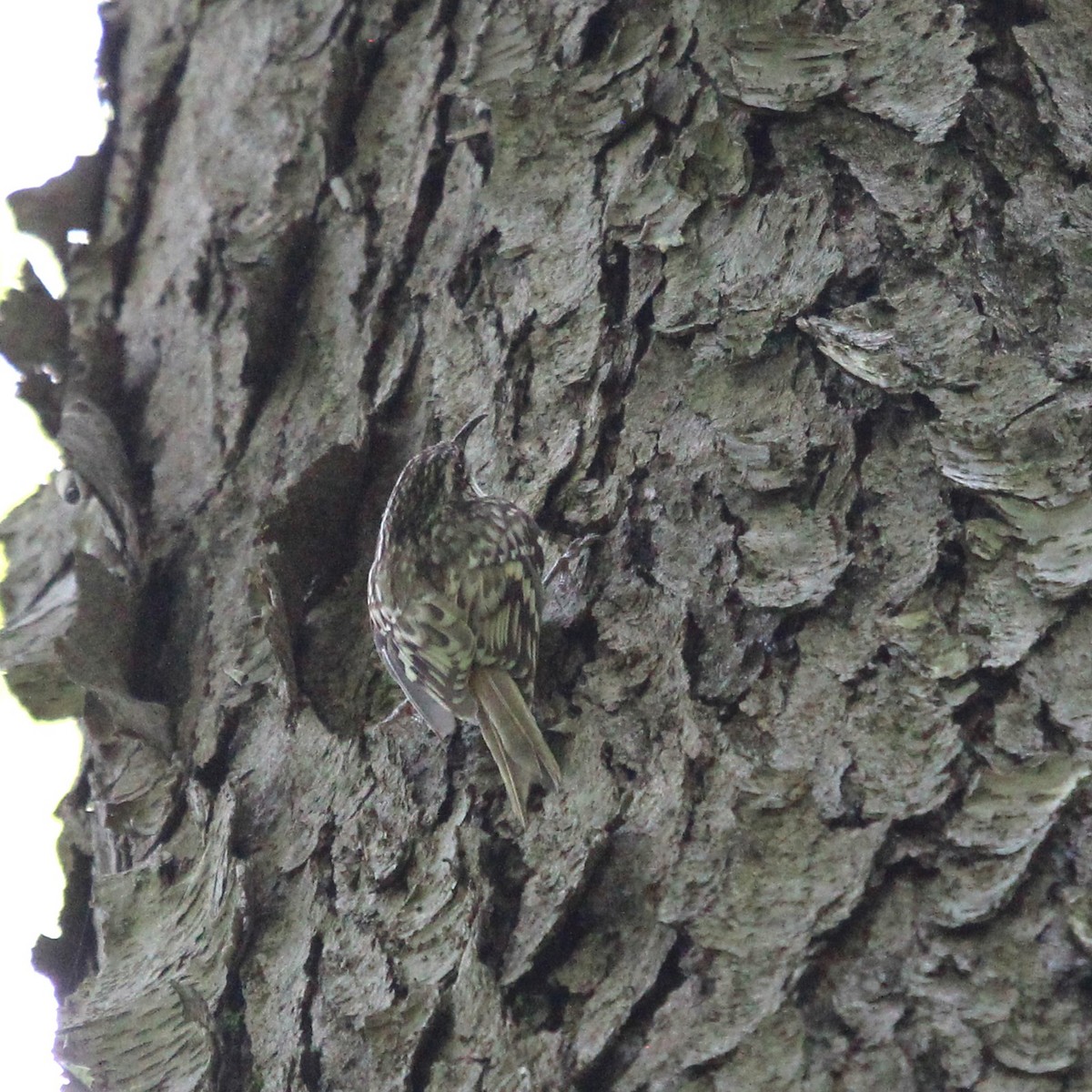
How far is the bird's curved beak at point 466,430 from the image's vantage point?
2168 mm

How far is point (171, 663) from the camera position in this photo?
2.26 metres

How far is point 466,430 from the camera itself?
7.18ft

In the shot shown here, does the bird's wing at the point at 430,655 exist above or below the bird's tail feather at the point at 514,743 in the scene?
above

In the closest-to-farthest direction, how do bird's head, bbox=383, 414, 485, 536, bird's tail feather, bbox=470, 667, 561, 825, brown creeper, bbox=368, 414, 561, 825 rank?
1. bird's tail feather, bbox=470, 667, 561, 825
2. brown creeper, bbox=368, 414, 561, 825
3. bird's head, bbox=383, 414, 485, 536

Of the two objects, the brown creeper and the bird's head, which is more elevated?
the bird's head

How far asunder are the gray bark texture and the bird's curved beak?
0.02 meters

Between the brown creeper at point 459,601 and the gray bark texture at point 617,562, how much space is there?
5cm


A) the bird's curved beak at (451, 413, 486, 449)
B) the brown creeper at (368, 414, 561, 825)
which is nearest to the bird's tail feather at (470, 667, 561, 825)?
the brown creeper at (368, 414, 561, 825)

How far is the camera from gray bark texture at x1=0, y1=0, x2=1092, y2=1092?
1415mm

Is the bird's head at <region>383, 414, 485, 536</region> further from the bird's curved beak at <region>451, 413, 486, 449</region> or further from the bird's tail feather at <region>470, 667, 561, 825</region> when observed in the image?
the bird's tail feather at <region>470, 667, 561, 825</region>

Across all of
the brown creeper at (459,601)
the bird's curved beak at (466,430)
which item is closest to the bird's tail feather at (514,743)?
the brown creeper at (459,601)

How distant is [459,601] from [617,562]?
68 cm

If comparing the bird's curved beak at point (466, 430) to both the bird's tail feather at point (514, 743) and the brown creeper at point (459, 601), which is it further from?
the bird's tail feather at point (514, 743)

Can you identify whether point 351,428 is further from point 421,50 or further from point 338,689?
point 421,50
